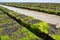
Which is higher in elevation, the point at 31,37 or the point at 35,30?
the point at 31,37

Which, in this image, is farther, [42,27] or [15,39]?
[42,27]

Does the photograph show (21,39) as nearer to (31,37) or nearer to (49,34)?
(31,37)

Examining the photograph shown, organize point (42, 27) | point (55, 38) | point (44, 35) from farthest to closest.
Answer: point (42, 27)
point (44, 35)
point (55, 38)

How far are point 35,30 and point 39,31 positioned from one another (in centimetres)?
60

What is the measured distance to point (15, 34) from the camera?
8.56 metres

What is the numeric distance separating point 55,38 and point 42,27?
2401 mm

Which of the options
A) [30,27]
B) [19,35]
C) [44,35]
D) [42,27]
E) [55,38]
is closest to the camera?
[55,38]

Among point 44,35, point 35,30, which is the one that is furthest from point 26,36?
point 35,30

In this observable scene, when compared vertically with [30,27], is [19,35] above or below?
above

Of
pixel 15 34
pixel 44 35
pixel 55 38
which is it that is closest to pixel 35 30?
pixel 44 35

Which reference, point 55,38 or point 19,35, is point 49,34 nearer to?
point 55,38

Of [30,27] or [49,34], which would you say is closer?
[49,34]

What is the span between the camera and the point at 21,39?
7688mm

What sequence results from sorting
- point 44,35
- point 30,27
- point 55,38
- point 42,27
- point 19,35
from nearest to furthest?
point 55,38
point 19,35
point 44,35
point 42,27
point 30,27
